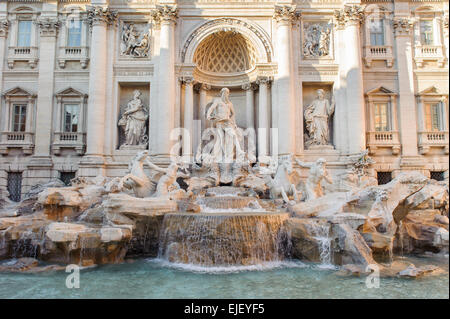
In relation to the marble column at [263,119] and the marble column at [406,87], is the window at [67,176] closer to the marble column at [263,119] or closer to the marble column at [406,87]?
the marble column at [263,119]

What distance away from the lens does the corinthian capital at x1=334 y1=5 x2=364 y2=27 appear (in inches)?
629

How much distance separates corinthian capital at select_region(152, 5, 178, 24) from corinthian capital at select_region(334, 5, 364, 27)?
7836 mm

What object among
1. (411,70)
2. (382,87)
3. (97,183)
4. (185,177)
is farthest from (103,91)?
(411,70)

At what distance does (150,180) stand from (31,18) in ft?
37.9

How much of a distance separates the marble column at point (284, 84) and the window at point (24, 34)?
1260 centimetres

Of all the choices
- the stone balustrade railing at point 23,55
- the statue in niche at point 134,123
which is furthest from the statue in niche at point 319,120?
the stone balustrade railing at point 23,55

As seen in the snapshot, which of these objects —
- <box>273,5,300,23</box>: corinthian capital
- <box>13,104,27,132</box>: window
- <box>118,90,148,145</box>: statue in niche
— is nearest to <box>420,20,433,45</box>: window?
<box>273,5,300,23</box>: corinthian capital

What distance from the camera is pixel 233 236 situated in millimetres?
9109

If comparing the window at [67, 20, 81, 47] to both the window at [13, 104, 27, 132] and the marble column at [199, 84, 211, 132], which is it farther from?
the marble column at [199, 84, 211, 132]

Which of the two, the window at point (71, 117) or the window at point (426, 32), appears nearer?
the window at point (71, 117)

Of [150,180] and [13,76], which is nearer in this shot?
[150,180]

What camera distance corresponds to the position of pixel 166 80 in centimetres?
1566

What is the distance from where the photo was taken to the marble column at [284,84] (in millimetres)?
15586

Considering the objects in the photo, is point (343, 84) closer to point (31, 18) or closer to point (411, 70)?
point (411, 70)
